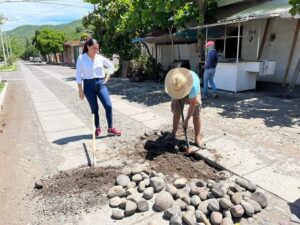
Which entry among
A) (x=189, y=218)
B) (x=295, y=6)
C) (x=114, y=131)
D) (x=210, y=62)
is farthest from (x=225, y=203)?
(x=210, y=62)

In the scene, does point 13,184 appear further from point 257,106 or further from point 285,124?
point 257,106

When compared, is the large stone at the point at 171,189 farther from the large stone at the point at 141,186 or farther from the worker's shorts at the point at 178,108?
the worker's shorts at the point at 178,108

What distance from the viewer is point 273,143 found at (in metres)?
4.92

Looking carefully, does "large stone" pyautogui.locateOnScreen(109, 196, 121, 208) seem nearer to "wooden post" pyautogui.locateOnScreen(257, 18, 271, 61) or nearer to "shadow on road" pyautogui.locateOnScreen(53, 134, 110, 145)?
"shadow on road" pyautogui.locateOnScreen(53, 134, 110, 145)

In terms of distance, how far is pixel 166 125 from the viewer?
6281mm

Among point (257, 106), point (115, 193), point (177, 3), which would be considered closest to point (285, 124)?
point (257, 106)

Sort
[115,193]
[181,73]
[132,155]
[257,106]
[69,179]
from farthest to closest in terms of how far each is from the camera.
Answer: [257,106] → [132,155] → [181,73] → [69,179] → [115,193]

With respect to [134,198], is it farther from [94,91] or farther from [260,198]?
[94,91]

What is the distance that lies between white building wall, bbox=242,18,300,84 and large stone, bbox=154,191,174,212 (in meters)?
8.31

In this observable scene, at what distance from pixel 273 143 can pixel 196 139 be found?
1.37m

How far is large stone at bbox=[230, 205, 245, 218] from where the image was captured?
2941 millimetres

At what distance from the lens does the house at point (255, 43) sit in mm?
9180

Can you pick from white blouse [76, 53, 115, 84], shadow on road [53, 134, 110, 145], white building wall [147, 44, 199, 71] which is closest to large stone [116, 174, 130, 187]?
shadow on road [53, 134, 110, 145]

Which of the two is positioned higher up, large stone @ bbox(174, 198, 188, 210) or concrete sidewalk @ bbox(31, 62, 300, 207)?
concrete sidewalk @ bbox(31, 62, 300, 207)
